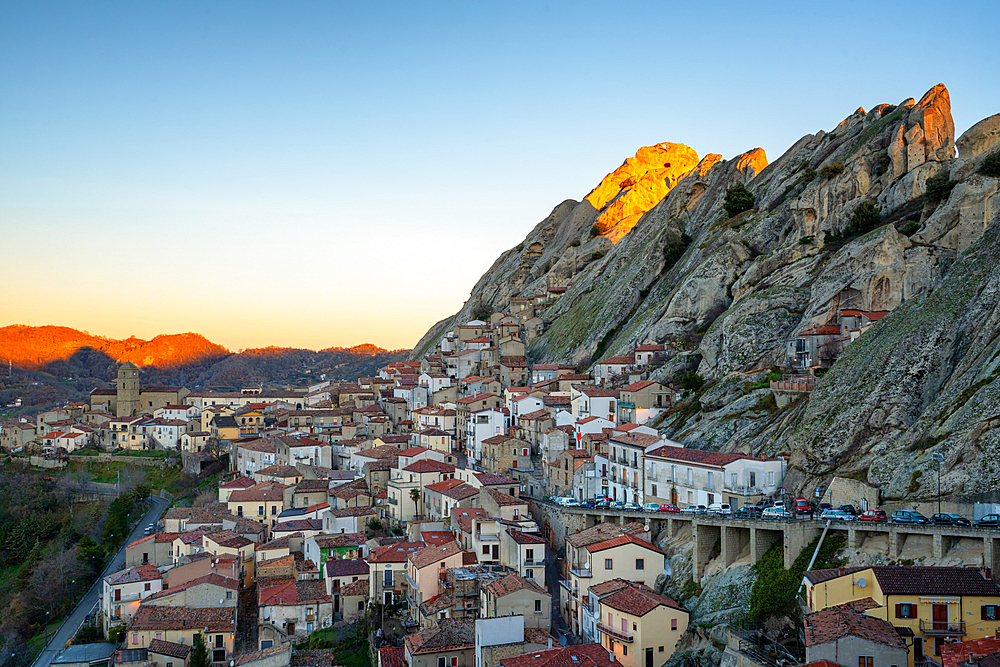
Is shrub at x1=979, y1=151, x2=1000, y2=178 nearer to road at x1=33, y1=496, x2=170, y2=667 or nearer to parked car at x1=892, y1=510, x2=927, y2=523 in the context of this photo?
parked car at x1=892, y1=510, x2=927, y2=523

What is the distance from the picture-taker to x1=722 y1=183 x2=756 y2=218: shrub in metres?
76.4

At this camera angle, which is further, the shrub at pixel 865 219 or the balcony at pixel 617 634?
the shrub at pixel 865 219

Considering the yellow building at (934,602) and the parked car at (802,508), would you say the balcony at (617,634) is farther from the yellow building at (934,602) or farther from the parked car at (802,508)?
the yellow building at (934,602)

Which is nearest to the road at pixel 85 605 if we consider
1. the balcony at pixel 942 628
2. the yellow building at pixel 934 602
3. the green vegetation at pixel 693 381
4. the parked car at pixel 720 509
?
the parked car at pixel 720 509

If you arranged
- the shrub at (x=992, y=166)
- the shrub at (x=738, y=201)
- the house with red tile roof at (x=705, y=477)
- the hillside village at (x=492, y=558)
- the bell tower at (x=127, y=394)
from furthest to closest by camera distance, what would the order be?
the bell tower at (x=127, y=394) < the shrub at (x=738, y=201) < the shrub at (x=992, y=166) < the house with red tile roof at (x=705, y=477) < the hillside village at (x=492, y=558)

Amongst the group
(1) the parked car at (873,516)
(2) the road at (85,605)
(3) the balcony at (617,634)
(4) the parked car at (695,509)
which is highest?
(1) the parked car at (873,516)

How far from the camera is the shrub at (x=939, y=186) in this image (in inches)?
2071

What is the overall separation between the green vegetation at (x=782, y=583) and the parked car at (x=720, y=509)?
4.32m

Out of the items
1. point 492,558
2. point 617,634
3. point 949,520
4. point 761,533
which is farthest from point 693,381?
point 949,520

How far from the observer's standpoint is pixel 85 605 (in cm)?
5431

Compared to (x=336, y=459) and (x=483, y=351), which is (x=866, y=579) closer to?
(x=336, y=459)

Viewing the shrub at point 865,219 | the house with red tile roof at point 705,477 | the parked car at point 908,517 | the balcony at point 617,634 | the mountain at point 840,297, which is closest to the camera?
the parked car at point 908,517

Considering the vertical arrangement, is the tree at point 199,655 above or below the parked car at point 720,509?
below

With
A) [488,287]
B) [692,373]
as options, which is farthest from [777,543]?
[488,287]
